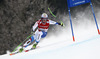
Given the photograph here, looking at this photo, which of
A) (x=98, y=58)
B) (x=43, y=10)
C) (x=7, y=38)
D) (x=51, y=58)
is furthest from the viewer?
A: (x=7, y=38)

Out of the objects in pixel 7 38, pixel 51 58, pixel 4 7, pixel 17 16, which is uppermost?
pixel 4 7

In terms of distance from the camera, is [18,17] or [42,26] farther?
[18,17]

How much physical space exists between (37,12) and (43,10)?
623 millimetres

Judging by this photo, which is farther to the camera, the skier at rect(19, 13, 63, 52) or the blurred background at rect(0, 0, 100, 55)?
the blurred background at rect(0, 0, 100, 55)

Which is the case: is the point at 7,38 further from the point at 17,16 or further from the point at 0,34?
the point at 17,16

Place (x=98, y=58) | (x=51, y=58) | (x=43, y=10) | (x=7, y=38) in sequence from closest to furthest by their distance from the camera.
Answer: (x=98, y=58)
(x=51, y=58)
(x=43, y=10)
(x=7, y=38)

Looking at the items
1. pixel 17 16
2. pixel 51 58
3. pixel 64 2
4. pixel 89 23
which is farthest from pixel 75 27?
pixel 51 58

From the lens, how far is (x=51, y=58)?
3.14 metres

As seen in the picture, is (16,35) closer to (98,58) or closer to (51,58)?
(51,58)

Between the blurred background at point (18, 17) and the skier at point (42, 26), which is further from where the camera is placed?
the blurred background at point (18, 17)

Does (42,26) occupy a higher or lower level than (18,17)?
lower

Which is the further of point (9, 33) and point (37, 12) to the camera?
point (9, 33)

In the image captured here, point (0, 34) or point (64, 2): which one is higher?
point (64, 2)

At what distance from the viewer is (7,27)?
45.6 feet
